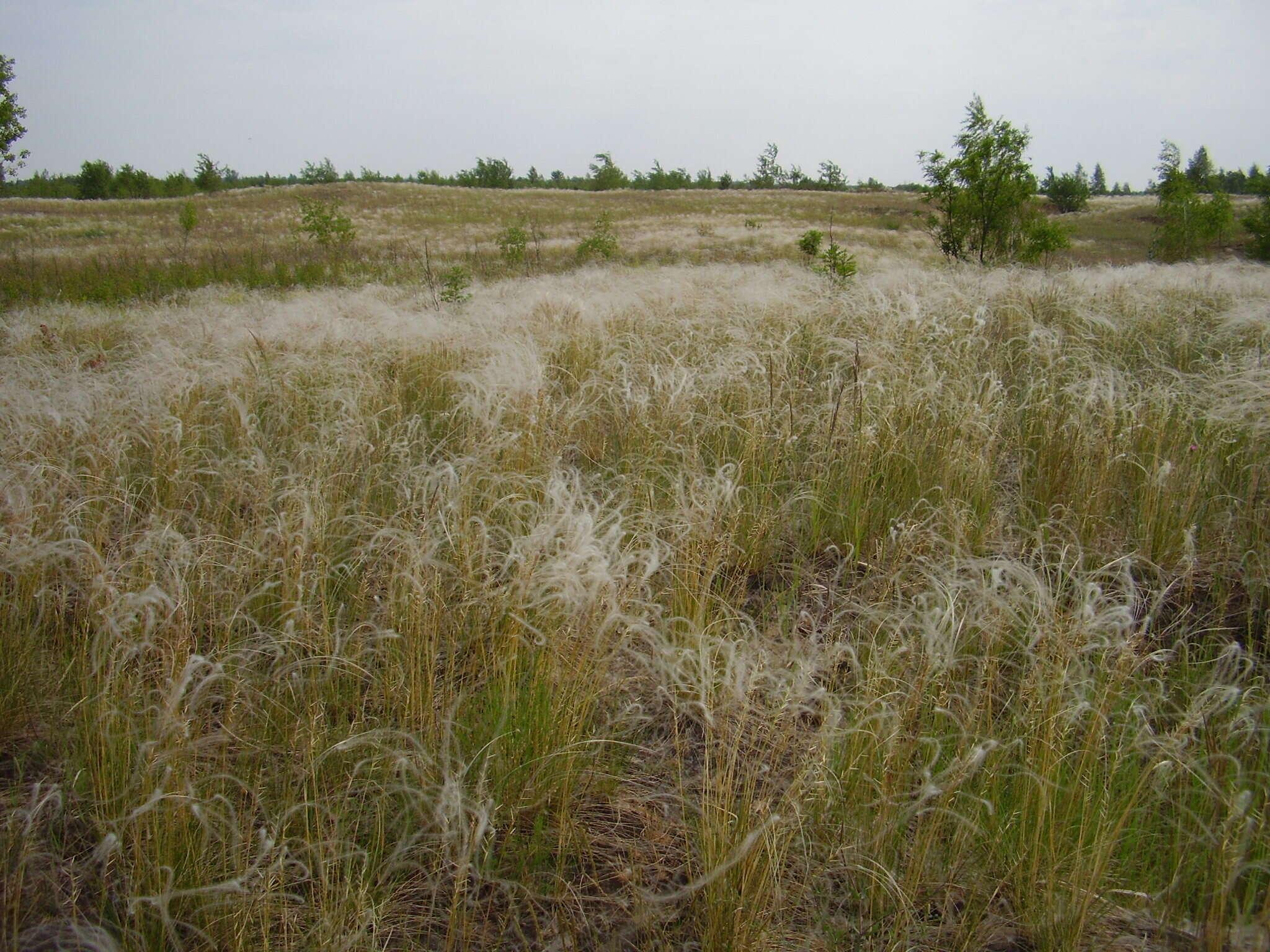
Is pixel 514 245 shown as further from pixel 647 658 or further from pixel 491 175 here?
pixel 491 175

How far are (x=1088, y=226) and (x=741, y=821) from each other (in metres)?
41.3

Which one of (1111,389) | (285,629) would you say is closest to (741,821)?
(285,629)

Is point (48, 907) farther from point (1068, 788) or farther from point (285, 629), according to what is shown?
point (1068, 788)

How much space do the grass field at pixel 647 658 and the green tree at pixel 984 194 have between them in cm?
637

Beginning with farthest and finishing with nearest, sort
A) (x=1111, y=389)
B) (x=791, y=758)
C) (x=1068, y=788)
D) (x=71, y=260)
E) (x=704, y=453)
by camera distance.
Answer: (x=71, y=260)
(x=704, y=453)
(x=1111, y=389)
(x=791, y=758)
(x=1068, y=788)

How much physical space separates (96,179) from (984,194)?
54556 mm

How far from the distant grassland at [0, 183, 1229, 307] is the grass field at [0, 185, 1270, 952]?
25.3 ft

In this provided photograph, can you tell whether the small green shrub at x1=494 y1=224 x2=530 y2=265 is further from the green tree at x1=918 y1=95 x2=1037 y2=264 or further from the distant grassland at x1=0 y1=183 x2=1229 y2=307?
the green tree at x1=918 y1=95 x2=1037 y2=264

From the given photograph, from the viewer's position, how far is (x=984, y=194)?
389 inches

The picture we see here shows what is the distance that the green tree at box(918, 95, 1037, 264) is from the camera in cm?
959

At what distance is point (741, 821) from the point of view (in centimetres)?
143

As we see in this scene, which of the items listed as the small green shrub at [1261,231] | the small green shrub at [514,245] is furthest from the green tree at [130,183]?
the small green shrub at [1261,231]

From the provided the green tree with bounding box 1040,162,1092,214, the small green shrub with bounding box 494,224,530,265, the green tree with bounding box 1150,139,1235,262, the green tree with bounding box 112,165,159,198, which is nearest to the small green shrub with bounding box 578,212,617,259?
the small green shrub with bounding box 494,224,530,265

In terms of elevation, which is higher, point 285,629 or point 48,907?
point 285,629
